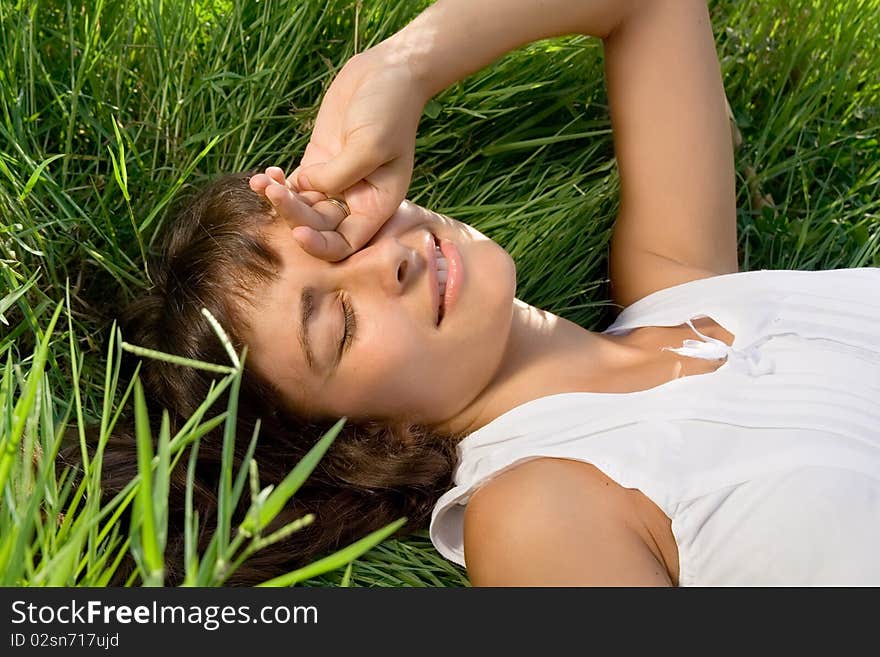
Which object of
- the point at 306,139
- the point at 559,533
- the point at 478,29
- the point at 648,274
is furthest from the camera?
the point at 306,139

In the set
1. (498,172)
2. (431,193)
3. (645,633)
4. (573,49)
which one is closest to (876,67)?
(573,49)

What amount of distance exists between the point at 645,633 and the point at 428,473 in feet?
2.20

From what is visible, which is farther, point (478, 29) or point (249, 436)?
point (478, 29)

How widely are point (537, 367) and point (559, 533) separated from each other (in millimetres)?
402

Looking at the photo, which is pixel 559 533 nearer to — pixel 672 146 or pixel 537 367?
pixel 537 367

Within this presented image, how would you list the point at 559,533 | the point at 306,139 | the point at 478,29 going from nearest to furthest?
the point at 559,533, the point at 478,29, the point at 306,139

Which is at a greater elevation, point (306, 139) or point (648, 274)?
point (306, 139)

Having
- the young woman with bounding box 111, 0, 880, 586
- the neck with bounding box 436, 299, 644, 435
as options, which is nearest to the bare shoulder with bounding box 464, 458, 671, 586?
the young woman with bounding box 111, 0, 880, 586

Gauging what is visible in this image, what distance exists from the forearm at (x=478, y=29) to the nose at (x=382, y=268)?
38cm

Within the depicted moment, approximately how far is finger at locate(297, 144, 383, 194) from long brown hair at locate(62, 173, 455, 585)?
0.13 m

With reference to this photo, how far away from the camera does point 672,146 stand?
1.93 metres

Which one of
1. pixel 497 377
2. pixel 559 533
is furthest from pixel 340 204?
pixel 559 533

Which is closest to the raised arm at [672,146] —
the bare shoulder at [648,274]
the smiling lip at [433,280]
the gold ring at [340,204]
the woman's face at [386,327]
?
the bare shoulder at [648,274]

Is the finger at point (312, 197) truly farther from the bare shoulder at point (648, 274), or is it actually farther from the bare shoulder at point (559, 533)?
the bare shoulder at point (648, 274)
